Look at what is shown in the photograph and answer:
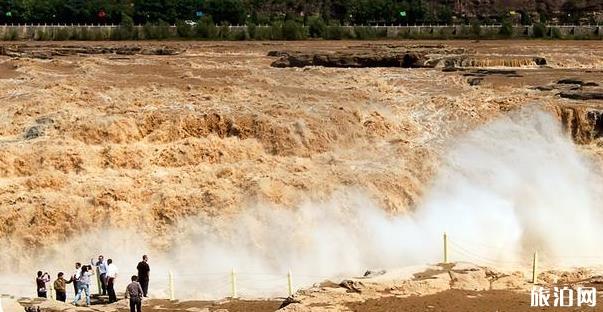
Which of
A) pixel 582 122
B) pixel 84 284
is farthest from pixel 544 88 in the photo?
pixel 84 284

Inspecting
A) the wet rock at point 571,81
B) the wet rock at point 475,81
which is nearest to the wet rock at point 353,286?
the wet rock at point 475,81

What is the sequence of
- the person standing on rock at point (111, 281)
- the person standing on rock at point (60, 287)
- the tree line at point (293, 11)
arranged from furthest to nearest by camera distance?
1. the tree line at point (293, 11)
2. the person standing on rock at point (111, 281)
3. the person standing on rock at point (60, 287)

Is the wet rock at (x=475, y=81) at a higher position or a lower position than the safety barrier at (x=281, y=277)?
higher

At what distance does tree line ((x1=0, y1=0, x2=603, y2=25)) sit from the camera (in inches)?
2721

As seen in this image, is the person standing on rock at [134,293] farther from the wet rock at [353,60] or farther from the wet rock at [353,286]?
the wet rock at [353,60]

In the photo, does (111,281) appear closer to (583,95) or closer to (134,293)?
(134,293)

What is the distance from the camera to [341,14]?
79.8 metres

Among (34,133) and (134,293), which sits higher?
(34,133)

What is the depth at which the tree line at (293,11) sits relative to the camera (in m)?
69.1

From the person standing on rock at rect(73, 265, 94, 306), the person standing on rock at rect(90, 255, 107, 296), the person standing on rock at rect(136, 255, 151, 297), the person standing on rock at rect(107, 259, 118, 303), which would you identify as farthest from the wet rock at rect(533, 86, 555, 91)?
the person standing on rock at rect(73, 265, 94, 306)

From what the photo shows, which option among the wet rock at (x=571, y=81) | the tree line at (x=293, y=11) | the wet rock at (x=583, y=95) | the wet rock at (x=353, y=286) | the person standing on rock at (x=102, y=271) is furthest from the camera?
the tree line at (x=293, y=11)

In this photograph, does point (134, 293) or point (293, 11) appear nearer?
point (134, 293)

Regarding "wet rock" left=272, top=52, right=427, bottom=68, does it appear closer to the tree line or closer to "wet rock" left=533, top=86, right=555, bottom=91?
"wet rock" left=533, top=86, right=555, bottom=91

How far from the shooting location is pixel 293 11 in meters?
83.5
